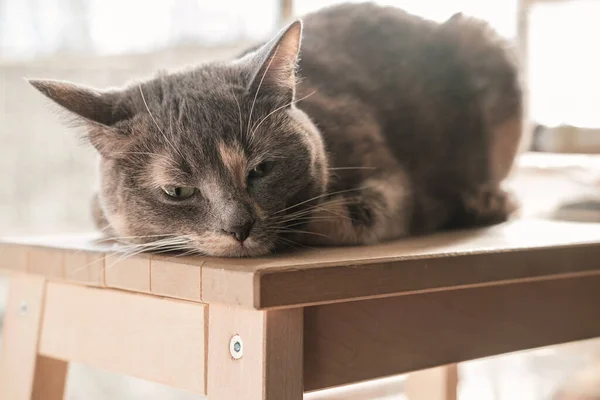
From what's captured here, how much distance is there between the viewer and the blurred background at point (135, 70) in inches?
87.4

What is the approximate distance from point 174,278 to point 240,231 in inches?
4.1

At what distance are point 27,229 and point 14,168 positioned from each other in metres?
0.19

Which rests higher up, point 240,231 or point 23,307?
point 240,231

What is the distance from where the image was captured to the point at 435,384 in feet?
5.16

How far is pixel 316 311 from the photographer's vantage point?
0.89 meters

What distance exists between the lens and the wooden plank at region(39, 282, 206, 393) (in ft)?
3.00

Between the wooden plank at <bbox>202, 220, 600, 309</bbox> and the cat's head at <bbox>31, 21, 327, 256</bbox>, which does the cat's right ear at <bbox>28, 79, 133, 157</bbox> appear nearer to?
the cat's head at <bbox>31, 21, 327, 256</bbox>

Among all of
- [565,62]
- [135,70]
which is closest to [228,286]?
[135,70]

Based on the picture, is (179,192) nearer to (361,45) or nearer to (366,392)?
(361,45)

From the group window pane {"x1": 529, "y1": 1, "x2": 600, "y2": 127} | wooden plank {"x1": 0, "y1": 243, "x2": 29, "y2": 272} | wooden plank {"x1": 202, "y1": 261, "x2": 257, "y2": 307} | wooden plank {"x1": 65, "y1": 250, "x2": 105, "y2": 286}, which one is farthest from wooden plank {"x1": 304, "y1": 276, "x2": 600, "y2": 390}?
window pane {"x1": 529, "y1": 1, "x2": 600, "y2": 127}

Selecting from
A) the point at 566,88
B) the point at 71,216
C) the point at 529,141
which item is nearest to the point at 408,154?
the point at 529,141

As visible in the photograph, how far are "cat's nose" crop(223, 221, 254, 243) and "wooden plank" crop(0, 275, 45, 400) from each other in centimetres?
39

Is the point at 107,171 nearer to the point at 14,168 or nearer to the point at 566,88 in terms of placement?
the point at 14,168

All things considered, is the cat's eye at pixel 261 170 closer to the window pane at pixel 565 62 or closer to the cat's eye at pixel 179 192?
the cat's eye at pixel 179 192
